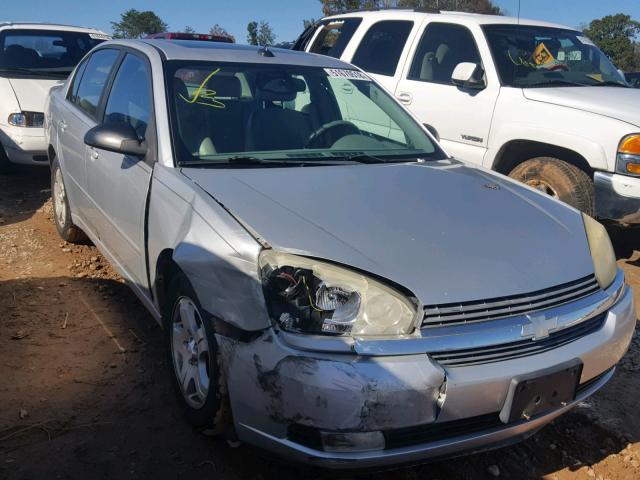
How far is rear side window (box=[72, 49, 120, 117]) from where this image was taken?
429 cm

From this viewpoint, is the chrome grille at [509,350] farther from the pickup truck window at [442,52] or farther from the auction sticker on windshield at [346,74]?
the pickup truck window at [442,52]

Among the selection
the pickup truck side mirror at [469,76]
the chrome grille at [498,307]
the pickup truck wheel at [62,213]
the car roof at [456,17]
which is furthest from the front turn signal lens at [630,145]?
the pickup truck wheel at [62,213]

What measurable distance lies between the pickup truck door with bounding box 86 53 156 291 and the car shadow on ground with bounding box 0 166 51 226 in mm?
2482

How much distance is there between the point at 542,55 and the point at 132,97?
3850mm

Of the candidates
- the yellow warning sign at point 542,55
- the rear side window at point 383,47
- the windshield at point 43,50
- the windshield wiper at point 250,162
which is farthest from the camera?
the windshield at point 43,50

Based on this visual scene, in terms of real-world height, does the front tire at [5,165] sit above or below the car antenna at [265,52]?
below

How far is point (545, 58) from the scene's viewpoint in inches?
227

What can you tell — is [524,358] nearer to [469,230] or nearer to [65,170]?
[469,230]

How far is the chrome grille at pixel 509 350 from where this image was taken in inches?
84.2

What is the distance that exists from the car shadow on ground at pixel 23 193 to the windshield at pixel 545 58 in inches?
185

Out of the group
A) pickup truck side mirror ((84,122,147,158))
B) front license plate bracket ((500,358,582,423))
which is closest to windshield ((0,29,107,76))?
pickup truck side mirror ((84,122,147,158))

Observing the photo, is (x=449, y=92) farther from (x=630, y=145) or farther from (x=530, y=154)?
(x=630, y=145)

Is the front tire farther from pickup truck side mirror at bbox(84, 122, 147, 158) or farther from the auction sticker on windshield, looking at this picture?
the auction sticker on windshield

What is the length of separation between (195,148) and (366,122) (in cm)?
121
